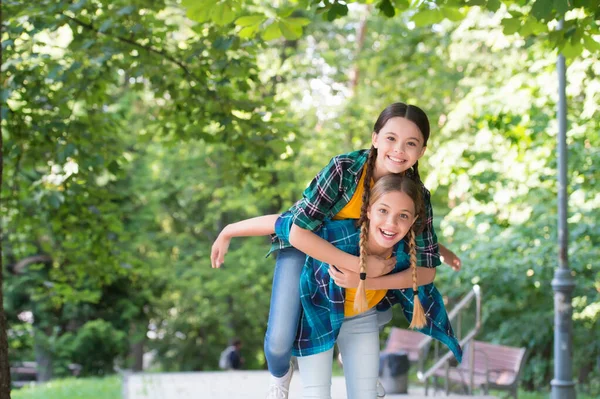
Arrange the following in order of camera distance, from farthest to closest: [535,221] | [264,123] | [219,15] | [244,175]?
[535,221], [244,175], [264,123], [219,15]

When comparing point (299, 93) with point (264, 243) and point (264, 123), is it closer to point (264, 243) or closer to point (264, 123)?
point (264, 243)

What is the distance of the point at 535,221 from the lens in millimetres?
12742

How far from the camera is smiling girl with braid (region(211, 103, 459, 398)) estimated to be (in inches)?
142

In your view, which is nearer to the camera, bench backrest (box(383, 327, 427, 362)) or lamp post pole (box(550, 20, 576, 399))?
lamp post pole (box(550, 20, 576, 399))

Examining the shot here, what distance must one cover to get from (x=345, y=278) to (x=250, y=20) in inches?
85.3

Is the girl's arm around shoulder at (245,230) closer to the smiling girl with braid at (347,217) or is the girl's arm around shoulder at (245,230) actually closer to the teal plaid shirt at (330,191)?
the smiling girl with braid at (347,217)

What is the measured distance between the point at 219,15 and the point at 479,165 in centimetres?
744

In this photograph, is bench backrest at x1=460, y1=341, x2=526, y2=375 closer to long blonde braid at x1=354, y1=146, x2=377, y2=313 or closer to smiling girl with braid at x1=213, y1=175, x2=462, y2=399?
smiling girl with braid at x1=213, y1=175, x2=462, y2=399

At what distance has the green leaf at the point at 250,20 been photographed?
205 inches

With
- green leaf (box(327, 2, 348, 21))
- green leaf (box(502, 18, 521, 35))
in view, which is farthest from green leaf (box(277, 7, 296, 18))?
green leaf (box(502, 18, 521, 35))

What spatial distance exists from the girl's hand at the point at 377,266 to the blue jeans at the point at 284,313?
13.1 inches

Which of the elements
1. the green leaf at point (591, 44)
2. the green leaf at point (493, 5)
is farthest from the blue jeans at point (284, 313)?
the green leaf at point (591, 44)

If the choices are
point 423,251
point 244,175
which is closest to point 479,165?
point 244,175

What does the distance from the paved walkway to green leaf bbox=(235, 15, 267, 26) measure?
6051 mm
